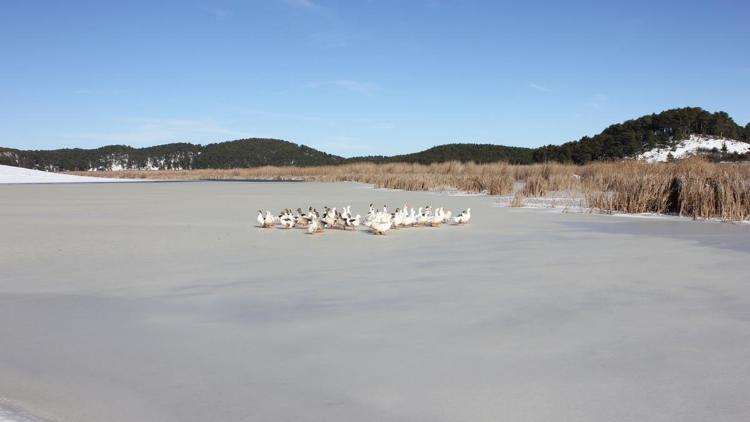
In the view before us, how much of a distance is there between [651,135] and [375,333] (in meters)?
62.6

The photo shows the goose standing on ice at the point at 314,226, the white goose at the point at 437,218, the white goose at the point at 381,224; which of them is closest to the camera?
the white goose at the point at 381,224

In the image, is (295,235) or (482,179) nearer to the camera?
(295,235)

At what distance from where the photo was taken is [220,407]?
2838mm

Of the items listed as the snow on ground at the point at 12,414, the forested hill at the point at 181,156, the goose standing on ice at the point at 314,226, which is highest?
the forested hill at the point at 181,156

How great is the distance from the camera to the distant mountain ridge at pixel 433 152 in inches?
2312

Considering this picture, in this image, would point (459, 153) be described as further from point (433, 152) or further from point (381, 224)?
point (381, 224)

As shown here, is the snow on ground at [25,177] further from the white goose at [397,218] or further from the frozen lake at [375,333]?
the frozen lake at [375,333]

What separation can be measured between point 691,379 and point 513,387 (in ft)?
3.06

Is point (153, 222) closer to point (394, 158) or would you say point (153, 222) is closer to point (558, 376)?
point (558, 376)

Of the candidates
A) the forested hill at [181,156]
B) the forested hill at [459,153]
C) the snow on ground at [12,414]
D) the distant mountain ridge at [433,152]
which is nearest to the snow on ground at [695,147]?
the distant mountain ridge at [433,152]

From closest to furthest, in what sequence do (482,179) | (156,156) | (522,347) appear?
(522,347)
(482,179)
(156,156)

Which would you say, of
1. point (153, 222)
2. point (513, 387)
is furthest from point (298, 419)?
point (153, 222)

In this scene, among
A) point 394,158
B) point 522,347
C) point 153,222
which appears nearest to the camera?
point 522,347

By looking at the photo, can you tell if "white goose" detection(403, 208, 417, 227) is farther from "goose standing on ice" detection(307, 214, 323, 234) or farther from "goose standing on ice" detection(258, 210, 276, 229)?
"goose standing on ice" detection(258, 210, 276, 229)
